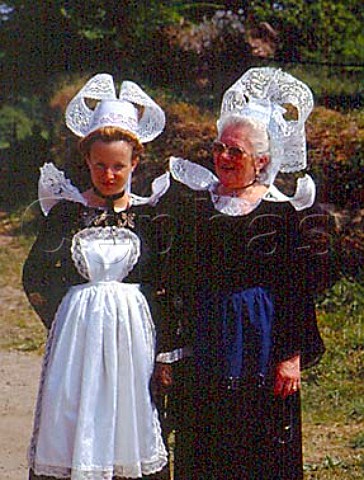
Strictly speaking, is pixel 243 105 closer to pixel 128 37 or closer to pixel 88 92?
pixel 88 92

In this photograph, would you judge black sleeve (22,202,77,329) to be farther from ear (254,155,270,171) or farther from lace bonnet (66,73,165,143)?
ear (254,155,270,171)

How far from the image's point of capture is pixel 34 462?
351cm

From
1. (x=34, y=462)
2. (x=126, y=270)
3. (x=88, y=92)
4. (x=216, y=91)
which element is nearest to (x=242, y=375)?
(x=126, y=270)

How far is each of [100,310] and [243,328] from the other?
0.47 meters

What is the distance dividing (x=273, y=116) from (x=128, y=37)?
8.92 metres

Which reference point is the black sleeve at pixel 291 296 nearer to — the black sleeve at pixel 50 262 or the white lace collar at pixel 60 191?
the white lace collar at pixel 60 191

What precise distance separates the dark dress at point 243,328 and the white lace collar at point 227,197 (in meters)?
0.02

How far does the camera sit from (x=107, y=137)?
3.50 m

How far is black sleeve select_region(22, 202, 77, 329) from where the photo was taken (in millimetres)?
3586

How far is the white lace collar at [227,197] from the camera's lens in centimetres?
350

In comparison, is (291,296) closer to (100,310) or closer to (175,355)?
(175,355)

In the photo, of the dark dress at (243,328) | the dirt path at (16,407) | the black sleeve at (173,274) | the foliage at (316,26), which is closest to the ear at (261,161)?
the dark dress at (243,328)

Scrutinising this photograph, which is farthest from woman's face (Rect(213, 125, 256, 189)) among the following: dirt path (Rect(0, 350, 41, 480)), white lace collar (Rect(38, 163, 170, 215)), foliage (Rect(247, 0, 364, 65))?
foliage (Rect(247, 0, 364, 65))

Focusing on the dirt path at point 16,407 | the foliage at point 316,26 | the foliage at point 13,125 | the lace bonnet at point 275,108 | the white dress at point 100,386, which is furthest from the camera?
the foliage at point 13,125
